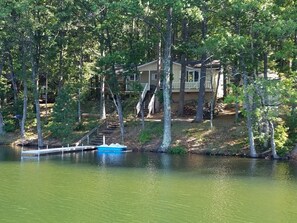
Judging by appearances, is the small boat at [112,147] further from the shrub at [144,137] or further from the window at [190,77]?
the window at [190,77]

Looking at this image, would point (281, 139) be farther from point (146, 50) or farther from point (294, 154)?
point (146, 50)

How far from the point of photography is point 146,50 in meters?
37.1

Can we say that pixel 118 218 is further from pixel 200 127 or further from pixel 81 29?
pixel 81 29

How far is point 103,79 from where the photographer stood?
39.2 meters

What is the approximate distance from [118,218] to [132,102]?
94.2 feet

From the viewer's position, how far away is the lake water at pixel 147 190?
15.3 meters

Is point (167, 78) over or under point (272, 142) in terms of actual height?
over

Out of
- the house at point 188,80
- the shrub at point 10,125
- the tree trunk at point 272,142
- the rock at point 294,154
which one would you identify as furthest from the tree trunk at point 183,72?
the shrub at point 10,125

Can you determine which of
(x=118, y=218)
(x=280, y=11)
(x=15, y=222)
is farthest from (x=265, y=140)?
(x=15, y=222)

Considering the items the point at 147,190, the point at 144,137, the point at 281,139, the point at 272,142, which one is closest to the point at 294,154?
the point at 281,139

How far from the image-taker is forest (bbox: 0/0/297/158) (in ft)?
93.1

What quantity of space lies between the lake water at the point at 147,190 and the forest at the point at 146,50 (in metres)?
4.43

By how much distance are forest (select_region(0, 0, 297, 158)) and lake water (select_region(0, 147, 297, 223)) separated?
4.43 metres

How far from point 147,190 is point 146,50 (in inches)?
774
